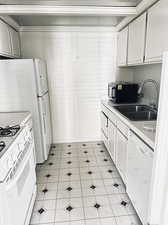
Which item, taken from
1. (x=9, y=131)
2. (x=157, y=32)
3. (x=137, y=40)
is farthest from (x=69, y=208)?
(x=137, y=40)

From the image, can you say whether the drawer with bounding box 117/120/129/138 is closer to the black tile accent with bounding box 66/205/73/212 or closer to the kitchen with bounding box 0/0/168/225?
the kitchen with bounding box 0/0/168/225

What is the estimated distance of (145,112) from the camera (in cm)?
239

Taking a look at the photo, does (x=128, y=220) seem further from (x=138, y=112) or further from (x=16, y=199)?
(x=138, y=112)

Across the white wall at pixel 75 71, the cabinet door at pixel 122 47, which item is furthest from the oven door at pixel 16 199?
the cabinet door at pixel 122 47

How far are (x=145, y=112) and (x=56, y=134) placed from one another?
6.28 feet

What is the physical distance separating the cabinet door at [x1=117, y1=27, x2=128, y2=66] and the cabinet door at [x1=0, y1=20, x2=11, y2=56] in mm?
1809

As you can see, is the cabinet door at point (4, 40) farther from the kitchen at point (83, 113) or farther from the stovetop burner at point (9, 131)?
the stovetop burner at point (9, 131)

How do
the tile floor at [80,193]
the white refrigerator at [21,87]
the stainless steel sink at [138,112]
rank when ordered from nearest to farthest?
the tile floor at [80,193] → the stainless steel sink at [138,112] → the white refrigerator at [21,87]

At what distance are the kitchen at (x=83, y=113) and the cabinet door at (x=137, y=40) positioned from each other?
0.5 inches

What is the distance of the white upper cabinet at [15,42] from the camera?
2.66 metres

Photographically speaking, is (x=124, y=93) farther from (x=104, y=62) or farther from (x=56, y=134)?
(x=56, y=134)

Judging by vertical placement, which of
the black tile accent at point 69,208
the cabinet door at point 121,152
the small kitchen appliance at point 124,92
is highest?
the small kitchen appliance at point 124,92

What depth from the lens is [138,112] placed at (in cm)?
244

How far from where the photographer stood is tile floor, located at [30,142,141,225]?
177cm
